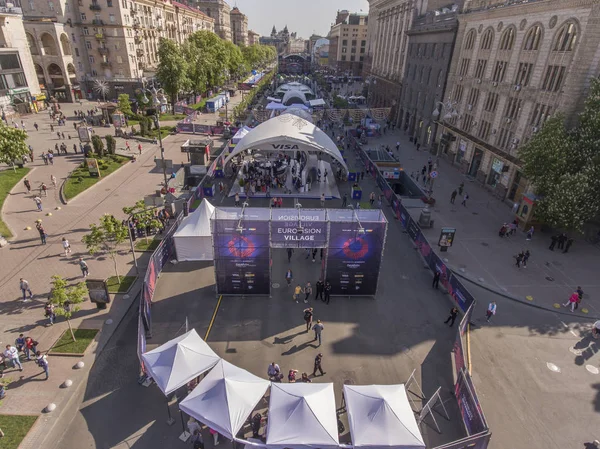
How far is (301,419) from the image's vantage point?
468 inches

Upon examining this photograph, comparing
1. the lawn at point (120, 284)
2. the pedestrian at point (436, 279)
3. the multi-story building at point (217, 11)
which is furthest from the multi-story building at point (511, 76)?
the multi-story building at point (217, 11)

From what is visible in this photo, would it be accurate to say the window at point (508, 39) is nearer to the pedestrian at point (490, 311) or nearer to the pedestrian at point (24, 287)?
the pedestrian at point (490, 311)

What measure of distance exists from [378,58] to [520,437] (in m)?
88.7

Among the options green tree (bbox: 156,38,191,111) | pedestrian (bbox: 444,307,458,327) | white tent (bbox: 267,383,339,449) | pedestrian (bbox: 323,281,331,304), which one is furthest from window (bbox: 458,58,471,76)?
green tree (bbox: 156,38,191,111)

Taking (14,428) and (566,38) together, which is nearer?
(14,428)

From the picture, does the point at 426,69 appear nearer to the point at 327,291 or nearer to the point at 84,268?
the point at 327,291

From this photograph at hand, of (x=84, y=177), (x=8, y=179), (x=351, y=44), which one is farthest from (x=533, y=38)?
(x=351, y=44)

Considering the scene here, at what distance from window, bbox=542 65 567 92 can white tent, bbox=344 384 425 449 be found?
29477 mm

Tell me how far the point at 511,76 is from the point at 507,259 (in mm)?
20467

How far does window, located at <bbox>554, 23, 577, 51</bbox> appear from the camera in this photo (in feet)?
90.9

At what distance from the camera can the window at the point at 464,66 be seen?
43.6 meters

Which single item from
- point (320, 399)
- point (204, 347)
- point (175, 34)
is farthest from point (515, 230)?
point (175, 34)

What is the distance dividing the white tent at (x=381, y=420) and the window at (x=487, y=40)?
40.4m

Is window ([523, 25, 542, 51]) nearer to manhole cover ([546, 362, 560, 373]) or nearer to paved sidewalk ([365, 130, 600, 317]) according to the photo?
paved sidewalk ([365, 130, 600, 317])
